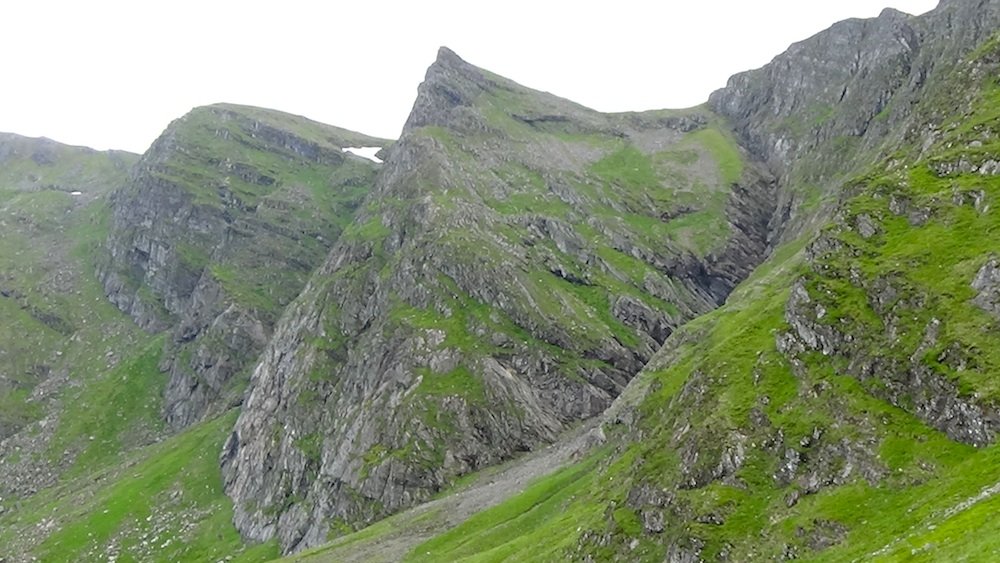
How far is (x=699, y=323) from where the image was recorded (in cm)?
14050

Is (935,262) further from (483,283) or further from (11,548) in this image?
(11,548)

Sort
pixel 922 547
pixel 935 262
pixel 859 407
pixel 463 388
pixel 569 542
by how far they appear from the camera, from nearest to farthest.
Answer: pixel 922 547
pixel 859 407
pixel 935 262
pixel 569 542
pixel 463 388

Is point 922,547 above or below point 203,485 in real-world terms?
above

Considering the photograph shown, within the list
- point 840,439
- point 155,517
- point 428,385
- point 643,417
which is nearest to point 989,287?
point 840,439

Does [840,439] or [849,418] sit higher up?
[849,418]

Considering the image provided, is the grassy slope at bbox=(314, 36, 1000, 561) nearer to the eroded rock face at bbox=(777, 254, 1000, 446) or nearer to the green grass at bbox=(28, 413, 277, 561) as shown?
the eroded rock face at bbox=(777, 254, 1000, 446)

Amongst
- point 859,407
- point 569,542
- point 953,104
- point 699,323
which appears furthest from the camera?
point 699,323

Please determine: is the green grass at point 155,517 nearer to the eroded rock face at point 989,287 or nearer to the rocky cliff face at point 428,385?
the rocky cliff face at point 428,385

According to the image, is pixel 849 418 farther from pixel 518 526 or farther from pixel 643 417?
pixel 518 526

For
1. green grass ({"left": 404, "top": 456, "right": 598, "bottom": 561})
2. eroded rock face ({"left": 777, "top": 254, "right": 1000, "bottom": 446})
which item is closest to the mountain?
eroded rock face ({"left": 777, "top": 254, "right": 1000, "bottom": 446})

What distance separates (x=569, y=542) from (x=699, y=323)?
2726 inches

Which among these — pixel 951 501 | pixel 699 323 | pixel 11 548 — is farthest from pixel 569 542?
pixel 11 548

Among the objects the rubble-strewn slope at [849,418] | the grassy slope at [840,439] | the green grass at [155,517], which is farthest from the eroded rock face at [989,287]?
the green grass at [155,517]

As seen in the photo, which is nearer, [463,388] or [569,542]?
[569,542]
